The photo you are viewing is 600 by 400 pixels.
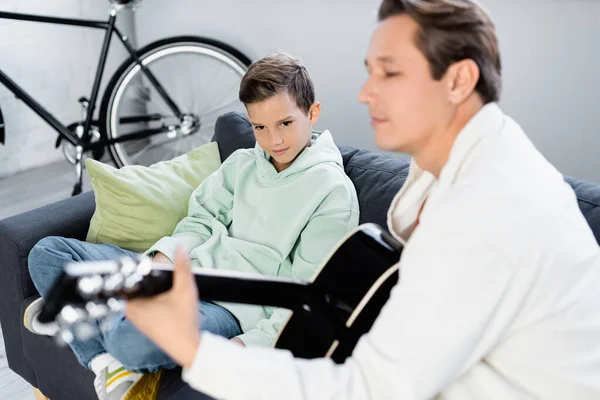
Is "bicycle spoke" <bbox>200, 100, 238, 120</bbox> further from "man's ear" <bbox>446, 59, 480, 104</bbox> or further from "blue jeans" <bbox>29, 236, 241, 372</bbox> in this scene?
"man's ear" <bbox>446, 59, 480, 104</bbox>

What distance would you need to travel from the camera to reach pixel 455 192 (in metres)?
0.89

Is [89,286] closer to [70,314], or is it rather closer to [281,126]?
[70,314]

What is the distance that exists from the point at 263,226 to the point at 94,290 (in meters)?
0.84

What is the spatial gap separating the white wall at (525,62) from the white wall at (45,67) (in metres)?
1.09

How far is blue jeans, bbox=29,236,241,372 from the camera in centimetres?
141

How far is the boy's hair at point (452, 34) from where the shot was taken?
92 centimetres

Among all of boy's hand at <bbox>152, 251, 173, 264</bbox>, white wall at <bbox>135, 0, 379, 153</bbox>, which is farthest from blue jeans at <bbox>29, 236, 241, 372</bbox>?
white wall at <bbox>135, 0, 379, 153</bbox>

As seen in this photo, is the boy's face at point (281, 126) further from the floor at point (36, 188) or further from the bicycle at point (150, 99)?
the floor at point (36, 188)

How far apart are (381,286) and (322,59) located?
1.96 m

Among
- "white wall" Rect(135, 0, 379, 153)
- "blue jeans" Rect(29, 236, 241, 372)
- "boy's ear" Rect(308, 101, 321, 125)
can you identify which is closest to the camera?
"blue jeans" Rect(29, 236, 241, 372)

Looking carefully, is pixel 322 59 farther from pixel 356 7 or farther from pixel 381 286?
pixel 381 286

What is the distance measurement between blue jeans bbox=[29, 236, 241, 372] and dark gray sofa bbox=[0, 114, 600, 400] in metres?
0.09

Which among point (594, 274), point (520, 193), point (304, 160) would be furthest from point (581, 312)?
point (304, 160)

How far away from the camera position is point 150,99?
11.8 feet
